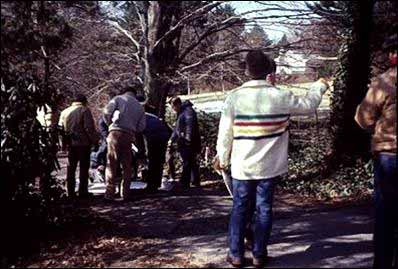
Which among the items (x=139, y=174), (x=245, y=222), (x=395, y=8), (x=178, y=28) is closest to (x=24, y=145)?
(x=245, y=222)

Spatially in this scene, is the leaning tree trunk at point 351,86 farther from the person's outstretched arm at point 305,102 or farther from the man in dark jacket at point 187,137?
the person's outstretched arm at point 305,102

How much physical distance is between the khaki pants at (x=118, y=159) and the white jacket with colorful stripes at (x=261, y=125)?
12.7 ft

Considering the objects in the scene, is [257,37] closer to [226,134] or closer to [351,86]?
[351,86]

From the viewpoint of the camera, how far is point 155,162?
33.1 ft

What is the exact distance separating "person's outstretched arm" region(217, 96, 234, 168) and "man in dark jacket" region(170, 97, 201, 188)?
5219 millimetres

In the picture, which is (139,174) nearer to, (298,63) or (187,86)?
(187,86)

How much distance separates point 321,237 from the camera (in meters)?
6.39

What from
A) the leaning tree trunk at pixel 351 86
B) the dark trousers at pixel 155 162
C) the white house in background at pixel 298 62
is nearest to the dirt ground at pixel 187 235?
the dark trousers at pixel 155 162

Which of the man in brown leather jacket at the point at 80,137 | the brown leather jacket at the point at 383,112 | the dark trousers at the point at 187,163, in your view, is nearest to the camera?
the brown leather jacket at the point at 383,112

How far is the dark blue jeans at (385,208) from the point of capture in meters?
4.75

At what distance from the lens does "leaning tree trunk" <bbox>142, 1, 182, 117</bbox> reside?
44.5 feet

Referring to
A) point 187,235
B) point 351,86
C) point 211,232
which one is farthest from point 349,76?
point 187,235

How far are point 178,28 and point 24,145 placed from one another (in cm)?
769

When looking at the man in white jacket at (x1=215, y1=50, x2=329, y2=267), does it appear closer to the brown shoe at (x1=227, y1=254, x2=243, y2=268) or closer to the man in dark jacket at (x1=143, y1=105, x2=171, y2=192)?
the brown shoe at (x1=227, y1=254, x2=243, y2=268)
